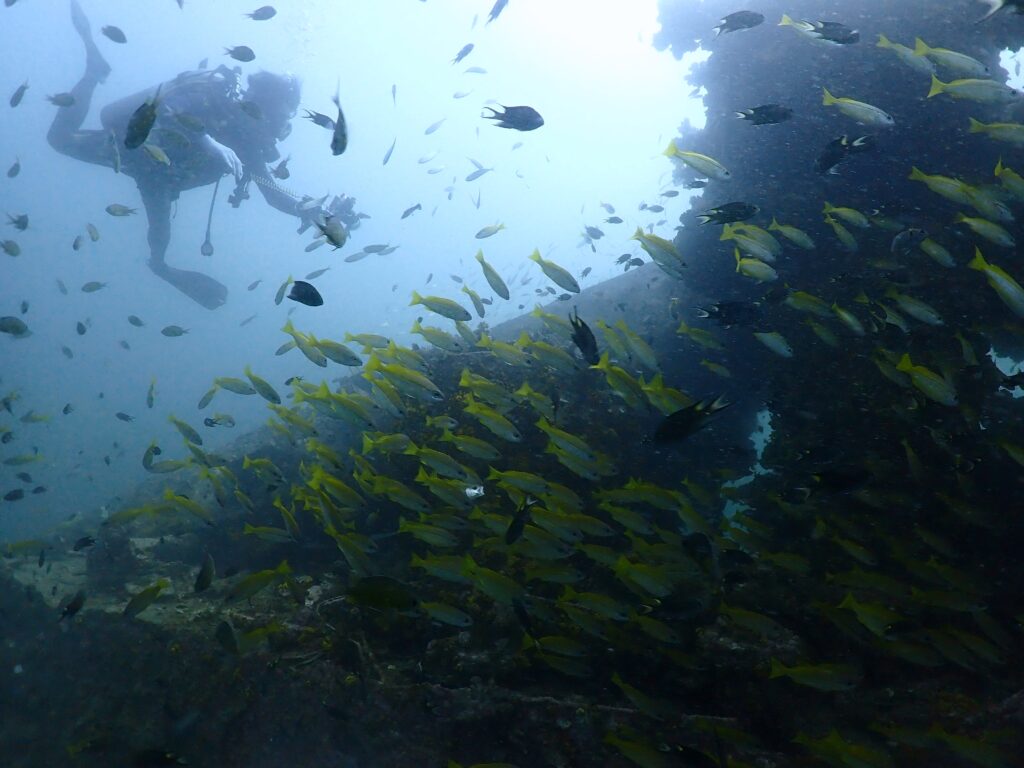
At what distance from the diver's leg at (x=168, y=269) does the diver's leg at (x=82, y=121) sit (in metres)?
1.67

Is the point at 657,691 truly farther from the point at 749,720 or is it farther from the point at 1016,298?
the point at 1016,298

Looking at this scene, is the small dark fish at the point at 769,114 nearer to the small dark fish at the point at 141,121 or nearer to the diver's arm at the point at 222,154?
the small dark fish at the point at 141,121

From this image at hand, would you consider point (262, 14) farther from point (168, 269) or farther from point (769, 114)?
point (769, 114)

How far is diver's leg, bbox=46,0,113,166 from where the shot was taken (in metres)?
14.0

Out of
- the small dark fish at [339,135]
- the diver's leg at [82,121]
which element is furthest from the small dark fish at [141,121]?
the diver's leg at [82,121]

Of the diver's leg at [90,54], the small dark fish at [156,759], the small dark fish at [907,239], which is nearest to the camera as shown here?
the small dark fish at [156,759]

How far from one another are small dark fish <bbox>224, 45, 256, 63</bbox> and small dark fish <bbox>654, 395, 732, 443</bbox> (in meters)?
11.7

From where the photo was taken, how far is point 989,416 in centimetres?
707

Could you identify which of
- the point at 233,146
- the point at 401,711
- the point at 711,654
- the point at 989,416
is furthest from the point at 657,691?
the point at 233,146

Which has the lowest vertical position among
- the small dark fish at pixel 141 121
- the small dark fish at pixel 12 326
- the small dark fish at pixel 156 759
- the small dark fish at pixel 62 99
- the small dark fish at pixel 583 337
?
the small dark fish at pixel 12 326

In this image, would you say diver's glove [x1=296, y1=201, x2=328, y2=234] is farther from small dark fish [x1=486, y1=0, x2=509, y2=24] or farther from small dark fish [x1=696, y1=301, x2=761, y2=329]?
small dark fish [x1=696, y1=301, x2=761, y2=329]

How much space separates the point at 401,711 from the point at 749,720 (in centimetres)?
304

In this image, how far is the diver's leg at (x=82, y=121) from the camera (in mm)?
13969

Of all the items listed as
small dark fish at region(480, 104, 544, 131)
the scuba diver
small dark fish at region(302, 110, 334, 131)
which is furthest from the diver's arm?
small dark fish at region(480, 104, 544, 131)
